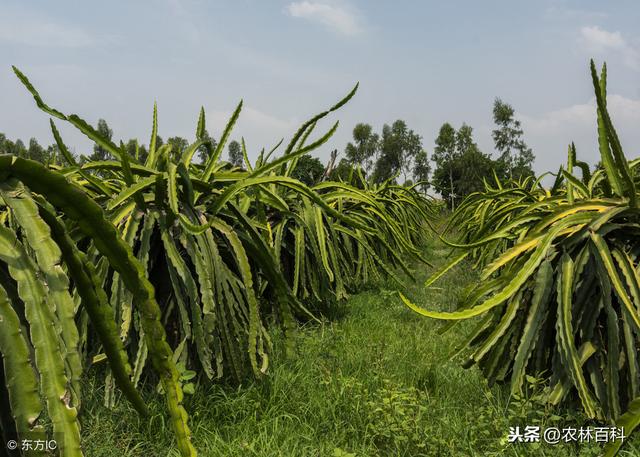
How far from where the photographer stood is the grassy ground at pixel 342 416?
147 cm

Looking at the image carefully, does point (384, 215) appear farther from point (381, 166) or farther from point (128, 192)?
point (381, 166)

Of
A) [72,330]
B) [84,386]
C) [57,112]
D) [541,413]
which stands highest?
[57,112]

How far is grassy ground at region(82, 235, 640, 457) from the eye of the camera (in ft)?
4.81

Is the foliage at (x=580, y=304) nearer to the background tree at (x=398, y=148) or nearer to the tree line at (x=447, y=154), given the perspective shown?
the tree line at (x=447, y=154)

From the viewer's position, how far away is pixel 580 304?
5.10 feet

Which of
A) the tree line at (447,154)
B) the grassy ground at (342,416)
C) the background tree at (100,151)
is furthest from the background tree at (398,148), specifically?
the grassy ground at (342,416)

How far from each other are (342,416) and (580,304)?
34.8 inches

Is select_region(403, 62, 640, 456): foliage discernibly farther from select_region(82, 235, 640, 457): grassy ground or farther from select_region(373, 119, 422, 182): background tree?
select_region(373, 119, 422, 182): background tree

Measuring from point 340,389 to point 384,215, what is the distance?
5.00 feet

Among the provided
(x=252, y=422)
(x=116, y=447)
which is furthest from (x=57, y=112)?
(x=252, y=422)

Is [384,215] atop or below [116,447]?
atop

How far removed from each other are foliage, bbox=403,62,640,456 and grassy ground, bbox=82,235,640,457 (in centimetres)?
13

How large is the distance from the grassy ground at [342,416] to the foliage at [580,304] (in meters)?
0.13

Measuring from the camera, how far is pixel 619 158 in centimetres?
141
